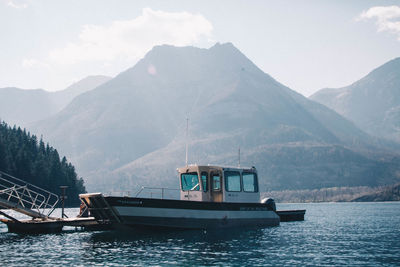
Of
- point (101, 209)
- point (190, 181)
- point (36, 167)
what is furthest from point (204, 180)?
point (36, 167)

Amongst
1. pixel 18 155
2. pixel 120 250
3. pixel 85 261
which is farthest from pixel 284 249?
pixel 18 155

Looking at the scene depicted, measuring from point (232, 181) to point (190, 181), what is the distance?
12.5ft

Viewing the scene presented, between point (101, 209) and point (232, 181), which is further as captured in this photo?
point (232, 181)

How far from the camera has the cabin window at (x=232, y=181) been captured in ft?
136

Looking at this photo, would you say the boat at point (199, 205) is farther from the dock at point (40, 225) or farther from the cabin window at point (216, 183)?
the dock at point (40, 225)

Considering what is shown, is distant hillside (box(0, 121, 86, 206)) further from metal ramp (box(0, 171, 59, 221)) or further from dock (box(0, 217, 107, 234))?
dock (box(0, 217, 107, 234))

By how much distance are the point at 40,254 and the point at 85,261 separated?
15.3ft

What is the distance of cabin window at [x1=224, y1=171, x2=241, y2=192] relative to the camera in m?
41.5

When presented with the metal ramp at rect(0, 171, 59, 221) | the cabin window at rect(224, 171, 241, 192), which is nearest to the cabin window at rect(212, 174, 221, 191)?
the cabin window at rect(224, 171, 241, 192)

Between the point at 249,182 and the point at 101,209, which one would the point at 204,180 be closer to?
the point at 249,182

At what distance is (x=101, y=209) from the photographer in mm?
35844

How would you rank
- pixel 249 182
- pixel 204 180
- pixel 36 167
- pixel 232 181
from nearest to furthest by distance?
pixel 204 180 < pixel 232 181 < pixel 249 182 < pixel 36 167

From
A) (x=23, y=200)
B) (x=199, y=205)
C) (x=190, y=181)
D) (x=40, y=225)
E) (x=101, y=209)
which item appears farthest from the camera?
(x=23, y=200)

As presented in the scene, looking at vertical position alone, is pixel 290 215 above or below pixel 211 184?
below
